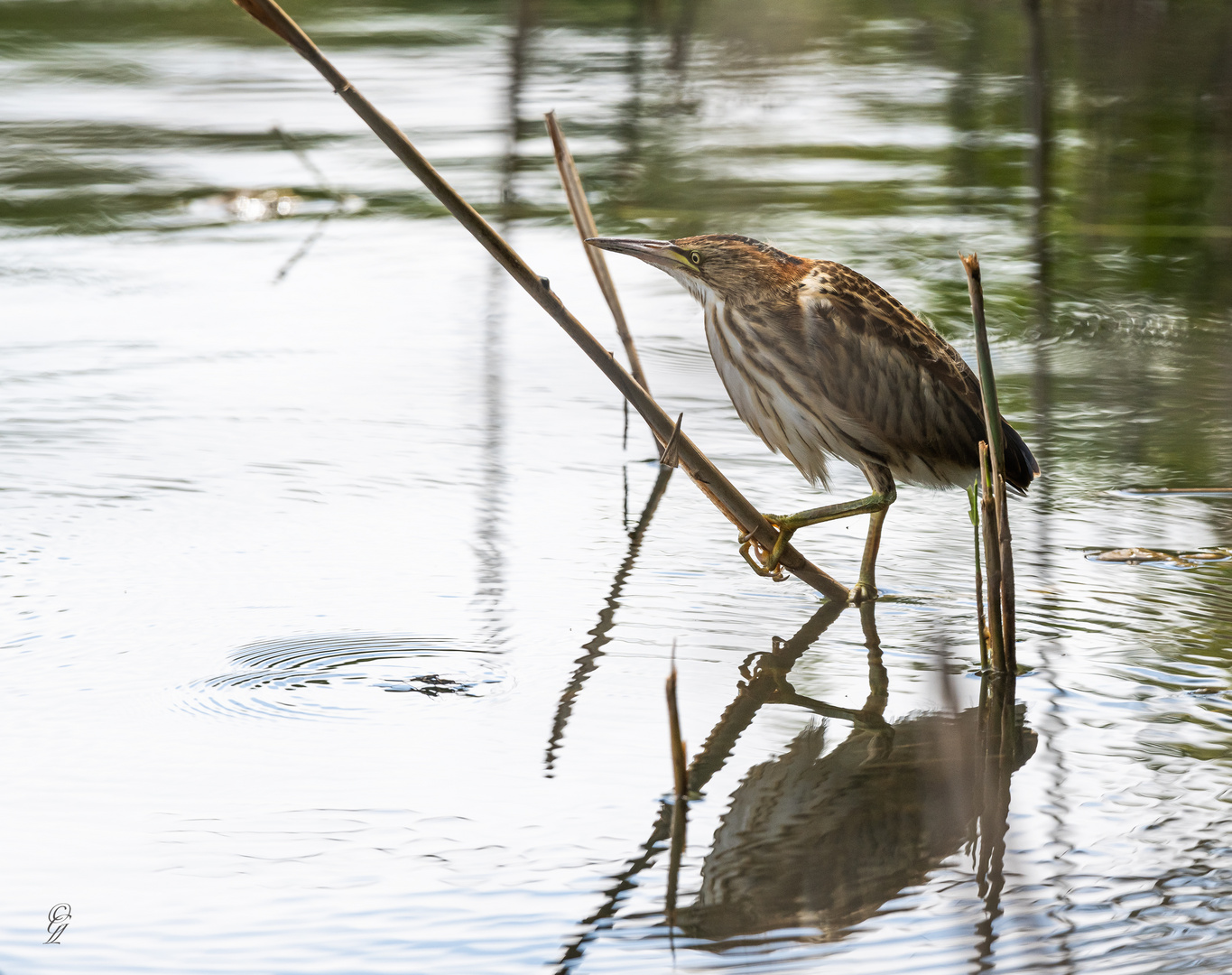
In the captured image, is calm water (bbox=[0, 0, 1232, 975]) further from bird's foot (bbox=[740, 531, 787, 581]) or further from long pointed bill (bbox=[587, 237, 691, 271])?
long pointed bill (bbox=[587, 237, 691, 271])

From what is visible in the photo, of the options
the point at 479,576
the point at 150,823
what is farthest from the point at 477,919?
the point at 479,576

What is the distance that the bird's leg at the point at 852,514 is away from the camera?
349cm

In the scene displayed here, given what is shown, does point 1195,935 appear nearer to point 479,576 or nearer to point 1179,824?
point 1179,824

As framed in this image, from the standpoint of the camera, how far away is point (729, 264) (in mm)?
3648

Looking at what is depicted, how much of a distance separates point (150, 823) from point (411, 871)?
445 millimetres

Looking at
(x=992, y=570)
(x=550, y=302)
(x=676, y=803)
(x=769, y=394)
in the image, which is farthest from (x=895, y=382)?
(x=676, y=803)

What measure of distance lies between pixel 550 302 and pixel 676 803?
117 centimetres

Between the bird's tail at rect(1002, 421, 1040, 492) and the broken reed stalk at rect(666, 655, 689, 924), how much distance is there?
1.43 metres

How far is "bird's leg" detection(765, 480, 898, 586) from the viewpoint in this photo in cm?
349

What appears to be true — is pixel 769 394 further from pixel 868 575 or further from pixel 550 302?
pixel 550 302

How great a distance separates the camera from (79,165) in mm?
8570

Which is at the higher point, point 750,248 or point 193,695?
point 750,248

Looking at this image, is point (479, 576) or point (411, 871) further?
point (479, 576)

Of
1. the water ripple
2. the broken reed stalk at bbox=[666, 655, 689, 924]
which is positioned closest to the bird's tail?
the water ripple
